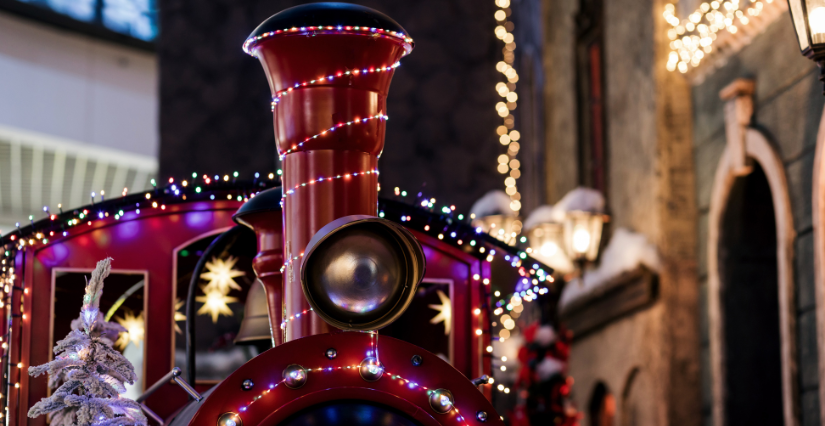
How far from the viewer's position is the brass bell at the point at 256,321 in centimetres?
452

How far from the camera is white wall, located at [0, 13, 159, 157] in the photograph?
662 inches

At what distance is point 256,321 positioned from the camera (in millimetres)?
4559

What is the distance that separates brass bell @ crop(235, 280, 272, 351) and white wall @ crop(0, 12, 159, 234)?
12.4 meters

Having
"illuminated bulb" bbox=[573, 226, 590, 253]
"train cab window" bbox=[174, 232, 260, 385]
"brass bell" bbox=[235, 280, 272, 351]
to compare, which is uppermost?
"illuminated bulb" bbox=[573, 226, 590, 253]

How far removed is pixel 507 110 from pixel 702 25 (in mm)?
4812

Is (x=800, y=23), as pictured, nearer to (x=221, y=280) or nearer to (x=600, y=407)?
(x=221, y=280)

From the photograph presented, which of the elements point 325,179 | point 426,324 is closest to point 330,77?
point 325,179

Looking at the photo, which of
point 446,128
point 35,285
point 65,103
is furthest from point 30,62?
point 35,285

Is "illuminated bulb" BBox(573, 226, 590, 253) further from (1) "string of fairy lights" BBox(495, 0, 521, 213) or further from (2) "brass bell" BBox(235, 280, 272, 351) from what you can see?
(2) "brass bell" BBox(235, 280, 272, 351)

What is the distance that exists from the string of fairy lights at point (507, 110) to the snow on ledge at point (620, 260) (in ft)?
6.42

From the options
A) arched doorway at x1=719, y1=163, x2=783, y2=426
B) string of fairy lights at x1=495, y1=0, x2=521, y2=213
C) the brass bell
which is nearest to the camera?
the brass bell

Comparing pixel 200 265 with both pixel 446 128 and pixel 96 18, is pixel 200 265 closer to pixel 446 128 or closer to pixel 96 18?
pixel 446 128

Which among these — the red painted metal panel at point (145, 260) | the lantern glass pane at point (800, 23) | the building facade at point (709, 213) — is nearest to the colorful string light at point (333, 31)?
the red painted metal panel at point (145, 260)

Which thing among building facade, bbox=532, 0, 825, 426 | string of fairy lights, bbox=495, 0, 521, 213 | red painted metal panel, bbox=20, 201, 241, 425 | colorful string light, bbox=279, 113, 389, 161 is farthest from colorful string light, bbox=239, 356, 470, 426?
string of fairy lights, bbox=495, 0, 521, 213
